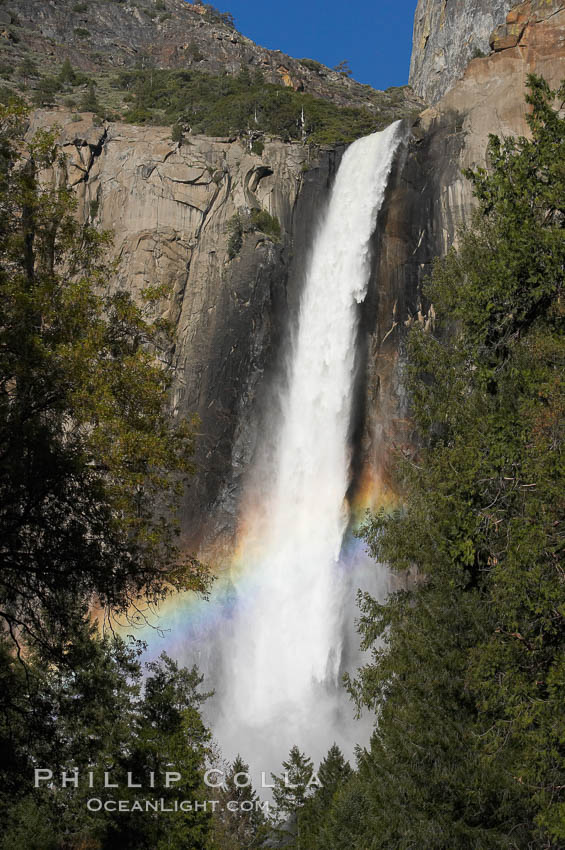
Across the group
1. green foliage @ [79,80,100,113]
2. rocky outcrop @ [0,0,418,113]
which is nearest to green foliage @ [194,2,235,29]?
rocky outcrop @ [0,0,418,113]

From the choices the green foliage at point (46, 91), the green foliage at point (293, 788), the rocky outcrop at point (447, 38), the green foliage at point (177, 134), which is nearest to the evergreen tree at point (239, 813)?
the green foliage at point (293, 788)

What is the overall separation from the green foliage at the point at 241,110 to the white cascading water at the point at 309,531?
895cm

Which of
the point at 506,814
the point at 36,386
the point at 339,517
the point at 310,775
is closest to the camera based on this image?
the point at 36,386

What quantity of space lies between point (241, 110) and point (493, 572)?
4498 centimetres

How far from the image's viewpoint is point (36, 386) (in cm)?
826

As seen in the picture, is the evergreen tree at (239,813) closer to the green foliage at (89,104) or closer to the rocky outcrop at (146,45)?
the green foliage at (89,104)

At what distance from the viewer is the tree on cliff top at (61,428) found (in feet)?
26.6

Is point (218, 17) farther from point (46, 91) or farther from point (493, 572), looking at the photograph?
point (493, 572)

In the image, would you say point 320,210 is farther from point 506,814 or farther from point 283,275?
point 506,814

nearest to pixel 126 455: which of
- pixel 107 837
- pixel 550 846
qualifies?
pixel 550 846

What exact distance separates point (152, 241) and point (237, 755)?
25853mm

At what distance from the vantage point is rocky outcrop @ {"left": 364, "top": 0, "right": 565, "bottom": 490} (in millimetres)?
33625

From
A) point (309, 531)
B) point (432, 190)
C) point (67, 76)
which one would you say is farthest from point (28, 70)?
point (309, 531)

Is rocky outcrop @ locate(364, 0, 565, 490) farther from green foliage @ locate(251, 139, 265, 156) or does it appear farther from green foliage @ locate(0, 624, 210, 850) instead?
green foliage @ locate(0, 624, 210, 850)
